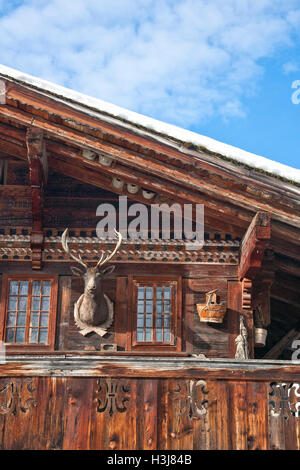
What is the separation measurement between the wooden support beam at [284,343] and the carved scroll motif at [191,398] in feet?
15.0

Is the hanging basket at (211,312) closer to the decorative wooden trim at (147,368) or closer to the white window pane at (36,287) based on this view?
the decorative wooden trim at (147,368)

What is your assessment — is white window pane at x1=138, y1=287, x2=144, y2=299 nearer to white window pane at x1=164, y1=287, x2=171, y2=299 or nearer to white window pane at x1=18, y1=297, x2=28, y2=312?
white window pane at x1=164, y1=287, x2=171, y2=299

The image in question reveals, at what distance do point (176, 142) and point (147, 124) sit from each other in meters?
0.64

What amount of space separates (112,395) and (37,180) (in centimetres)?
391

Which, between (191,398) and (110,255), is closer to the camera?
(191,398)

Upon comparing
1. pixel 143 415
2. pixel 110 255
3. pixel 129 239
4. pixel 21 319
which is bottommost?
pixel 143 415

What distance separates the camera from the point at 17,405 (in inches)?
410

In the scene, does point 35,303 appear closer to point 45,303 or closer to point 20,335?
point 45,303

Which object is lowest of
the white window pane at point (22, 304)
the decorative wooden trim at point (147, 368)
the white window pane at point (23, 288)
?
the decorative wooden trim at point (147, 368)

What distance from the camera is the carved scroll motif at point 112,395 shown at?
10.4 meters

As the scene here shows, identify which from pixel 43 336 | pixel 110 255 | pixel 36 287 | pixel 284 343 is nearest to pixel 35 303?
pixel 36 287

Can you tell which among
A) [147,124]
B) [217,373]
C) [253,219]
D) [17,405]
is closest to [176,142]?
[147,124]

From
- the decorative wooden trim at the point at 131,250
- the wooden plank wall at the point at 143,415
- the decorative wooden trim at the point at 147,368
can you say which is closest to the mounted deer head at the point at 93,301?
the decorative wooden trim at the point at 131,250

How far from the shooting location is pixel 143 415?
10.4 meters
